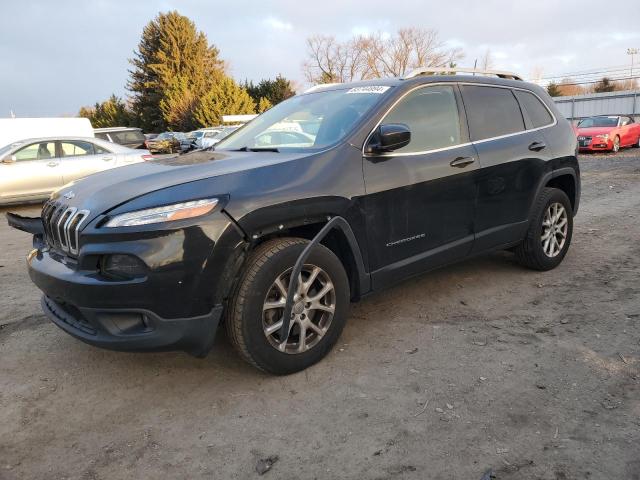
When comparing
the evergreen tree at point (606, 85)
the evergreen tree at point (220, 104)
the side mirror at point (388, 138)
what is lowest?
the side mirror at point (388, 138)

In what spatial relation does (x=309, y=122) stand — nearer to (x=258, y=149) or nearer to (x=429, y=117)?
(x=258, y=149)

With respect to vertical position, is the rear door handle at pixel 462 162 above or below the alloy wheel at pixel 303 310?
above

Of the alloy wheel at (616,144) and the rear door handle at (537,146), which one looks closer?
the rear door handle at (537,146)

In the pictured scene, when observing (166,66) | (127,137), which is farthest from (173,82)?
(127,137)

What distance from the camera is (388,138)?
3.18 metres

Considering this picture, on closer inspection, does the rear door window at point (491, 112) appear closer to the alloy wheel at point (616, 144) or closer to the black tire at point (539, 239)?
the black tire at point (539, 239)

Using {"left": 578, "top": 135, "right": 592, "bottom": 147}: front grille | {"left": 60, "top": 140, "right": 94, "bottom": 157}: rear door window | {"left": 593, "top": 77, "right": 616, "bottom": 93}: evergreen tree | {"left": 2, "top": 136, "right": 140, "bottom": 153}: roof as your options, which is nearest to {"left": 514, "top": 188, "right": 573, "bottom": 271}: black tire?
{"left": 2, "top": 136, "right": 140, "bottom": 153}: roof

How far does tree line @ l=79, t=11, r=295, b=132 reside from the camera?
155ft

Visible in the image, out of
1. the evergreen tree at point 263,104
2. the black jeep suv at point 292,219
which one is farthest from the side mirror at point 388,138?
the evergreen tree at point 263,104

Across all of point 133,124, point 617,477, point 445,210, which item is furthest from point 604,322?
point 133,124

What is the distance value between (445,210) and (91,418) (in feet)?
8.61

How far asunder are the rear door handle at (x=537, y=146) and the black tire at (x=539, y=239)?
38 centimetres

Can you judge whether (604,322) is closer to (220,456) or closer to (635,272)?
(635,272)

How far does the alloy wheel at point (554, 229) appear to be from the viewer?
4703mm
